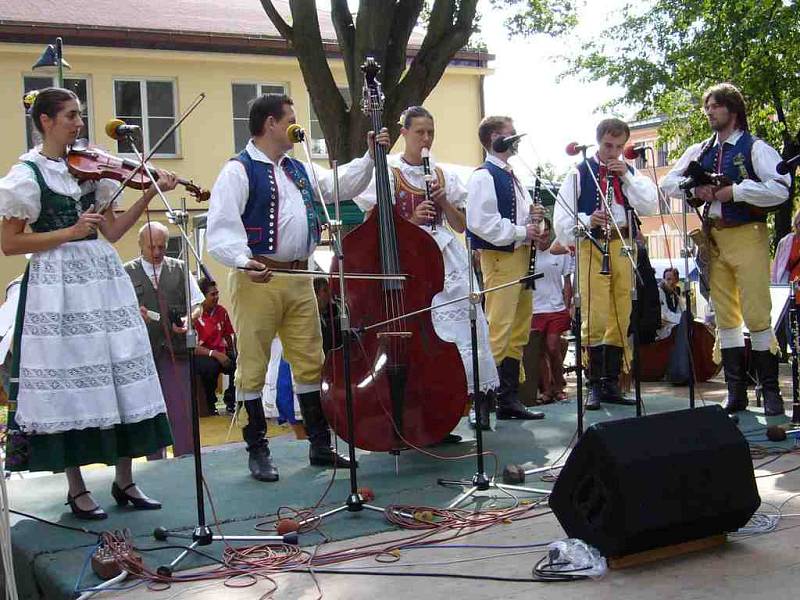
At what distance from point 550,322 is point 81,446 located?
5.06m

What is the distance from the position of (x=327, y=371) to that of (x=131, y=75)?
14687 millimetres

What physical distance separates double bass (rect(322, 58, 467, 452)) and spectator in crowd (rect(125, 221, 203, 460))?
208 centimetres

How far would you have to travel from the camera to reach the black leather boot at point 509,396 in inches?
239

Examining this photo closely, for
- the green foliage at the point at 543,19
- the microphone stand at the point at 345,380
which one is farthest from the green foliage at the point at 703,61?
the microphone stand at the point at 345,380

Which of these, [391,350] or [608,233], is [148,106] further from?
[391,350]

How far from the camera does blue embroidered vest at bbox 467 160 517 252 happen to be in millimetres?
5781

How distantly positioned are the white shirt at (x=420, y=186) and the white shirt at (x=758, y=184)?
123 cm

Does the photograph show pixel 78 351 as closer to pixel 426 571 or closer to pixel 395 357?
pixel 395 357

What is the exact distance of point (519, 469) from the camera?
457 centimetres

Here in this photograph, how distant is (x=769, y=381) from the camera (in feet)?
19.4

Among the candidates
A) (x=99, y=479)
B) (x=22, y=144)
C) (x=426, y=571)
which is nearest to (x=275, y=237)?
(x=99, y=479)

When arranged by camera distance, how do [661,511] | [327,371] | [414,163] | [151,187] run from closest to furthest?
[661,511] → [151,187] → [327,371] → [414,163]

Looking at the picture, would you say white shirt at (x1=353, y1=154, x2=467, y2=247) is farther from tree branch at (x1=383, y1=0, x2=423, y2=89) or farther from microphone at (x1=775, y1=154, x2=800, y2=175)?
tree branch at (x1=383, y1=0, x2=423, y2=89)

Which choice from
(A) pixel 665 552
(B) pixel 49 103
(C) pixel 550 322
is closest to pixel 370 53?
(C) pixel 550 322
